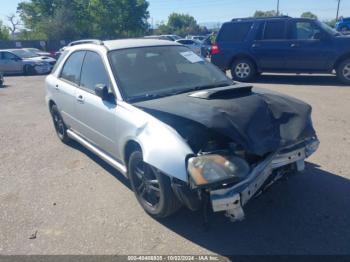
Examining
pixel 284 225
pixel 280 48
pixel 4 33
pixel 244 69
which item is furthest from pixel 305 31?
pixel 4 33

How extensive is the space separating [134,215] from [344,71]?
29.5 feet

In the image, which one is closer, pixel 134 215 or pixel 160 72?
pixel 134 215

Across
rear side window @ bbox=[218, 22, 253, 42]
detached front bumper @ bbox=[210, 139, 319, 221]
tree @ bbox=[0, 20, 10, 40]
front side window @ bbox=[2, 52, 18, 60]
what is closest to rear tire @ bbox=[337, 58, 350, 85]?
rear side window @ bbox=[218, 22, 253, 42]

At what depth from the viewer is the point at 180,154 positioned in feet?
9.48

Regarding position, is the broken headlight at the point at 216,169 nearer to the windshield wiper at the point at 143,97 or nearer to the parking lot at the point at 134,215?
the parking lot at the point at 134,215

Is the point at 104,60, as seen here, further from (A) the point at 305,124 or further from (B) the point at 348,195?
(B) the point at 348,195

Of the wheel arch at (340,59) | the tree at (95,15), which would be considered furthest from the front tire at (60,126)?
the tree at (95,15)

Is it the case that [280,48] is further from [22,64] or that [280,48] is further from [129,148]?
[22,64]

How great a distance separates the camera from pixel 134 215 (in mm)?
3641

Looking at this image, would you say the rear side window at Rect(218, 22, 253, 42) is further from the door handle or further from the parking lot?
the door handle

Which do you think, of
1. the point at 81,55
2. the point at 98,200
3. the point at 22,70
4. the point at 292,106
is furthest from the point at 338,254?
the point at 22,70

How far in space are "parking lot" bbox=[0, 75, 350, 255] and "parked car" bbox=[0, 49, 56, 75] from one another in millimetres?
14540

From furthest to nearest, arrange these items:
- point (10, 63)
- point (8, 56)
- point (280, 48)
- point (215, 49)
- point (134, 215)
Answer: point (8, 56) → point (10, 63) → point (215, 49) → point (280, 48) → point (134, 215)

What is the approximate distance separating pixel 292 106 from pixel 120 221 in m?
2.17
